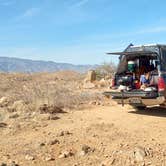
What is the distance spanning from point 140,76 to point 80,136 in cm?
372

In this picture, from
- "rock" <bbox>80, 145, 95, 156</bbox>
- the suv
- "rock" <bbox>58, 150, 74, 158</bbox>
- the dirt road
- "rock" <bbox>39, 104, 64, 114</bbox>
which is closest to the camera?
the dirt road

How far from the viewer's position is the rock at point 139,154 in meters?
6.83

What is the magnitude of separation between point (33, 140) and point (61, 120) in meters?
2.28

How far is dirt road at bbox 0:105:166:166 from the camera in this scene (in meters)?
7.00

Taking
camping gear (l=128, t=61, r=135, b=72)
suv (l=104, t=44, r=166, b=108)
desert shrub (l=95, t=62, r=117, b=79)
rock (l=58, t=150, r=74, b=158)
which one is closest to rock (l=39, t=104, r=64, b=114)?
suv (l=104, t=44, r=166, b=108)

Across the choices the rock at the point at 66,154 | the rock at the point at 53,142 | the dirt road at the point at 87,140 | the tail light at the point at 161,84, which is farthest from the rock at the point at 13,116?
the rock at the point at 66,154

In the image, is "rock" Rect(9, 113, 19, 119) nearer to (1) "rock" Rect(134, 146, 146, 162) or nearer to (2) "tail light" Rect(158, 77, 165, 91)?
(2) "tail light" Rect(158, 77, 165, 91)

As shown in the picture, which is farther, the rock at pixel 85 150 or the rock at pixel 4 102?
the rock at pixel 4 102

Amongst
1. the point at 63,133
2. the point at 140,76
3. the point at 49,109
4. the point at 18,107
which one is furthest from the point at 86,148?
the point at 18,107

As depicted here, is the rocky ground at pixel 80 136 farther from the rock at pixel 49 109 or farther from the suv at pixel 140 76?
the suv at pixel 140 76

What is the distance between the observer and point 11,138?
8.77 metres

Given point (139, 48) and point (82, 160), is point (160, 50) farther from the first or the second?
point (82, 160)

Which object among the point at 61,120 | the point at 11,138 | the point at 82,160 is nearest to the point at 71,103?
the point at 61,120

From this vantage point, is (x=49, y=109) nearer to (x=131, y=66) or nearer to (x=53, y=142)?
(x=131, y=66)
